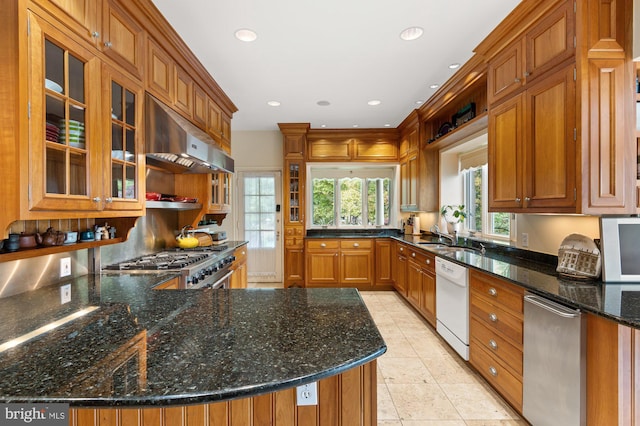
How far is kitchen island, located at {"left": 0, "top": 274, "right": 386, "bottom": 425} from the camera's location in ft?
2.43

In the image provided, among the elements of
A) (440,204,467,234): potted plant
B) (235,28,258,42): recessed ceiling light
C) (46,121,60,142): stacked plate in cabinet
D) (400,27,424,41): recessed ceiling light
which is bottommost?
(440,204,467,234): potted plant

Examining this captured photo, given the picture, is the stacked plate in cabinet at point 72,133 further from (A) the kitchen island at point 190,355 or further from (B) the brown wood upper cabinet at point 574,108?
(B) the brown wood upper cabinet at point 574,108

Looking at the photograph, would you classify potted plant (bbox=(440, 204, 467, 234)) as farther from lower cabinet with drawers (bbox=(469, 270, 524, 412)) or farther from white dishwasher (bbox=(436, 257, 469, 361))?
lower cabinet with drawers (bbox=(469, 270, 524, 412))

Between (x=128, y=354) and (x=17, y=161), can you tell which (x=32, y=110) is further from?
(x=128, y=354)

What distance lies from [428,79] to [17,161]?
3.38 m

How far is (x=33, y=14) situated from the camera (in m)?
1.30

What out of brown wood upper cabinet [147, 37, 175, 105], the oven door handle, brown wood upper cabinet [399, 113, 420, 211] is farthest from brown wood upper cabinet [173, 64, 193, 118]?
brown wood upper cabinet [399, 113, 420, 211]

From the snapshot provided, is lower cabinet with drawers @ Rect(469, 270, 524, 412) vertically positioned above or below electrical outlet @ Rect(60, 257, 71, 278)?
below

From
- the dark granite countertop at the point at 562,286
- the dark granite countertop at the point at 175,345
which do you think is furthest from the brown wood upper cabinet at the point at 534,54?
the dark granite countertop at the point at 175,345

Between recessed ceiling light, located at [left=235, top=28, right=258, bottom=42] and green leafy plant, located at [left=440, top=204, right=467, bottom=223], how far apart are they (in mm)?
2923

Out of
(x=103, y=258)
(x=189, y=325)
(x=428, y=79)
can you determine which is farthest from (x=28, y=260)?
(x=428, y=79)

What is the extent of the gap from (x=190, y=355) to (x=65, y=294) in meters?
1.18

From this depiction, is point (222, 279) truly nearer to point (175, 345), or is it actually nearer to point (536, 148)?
point (175, 345)

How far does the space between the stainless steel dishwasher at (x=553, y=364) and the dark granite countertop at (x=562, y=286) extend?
0.07 meters
